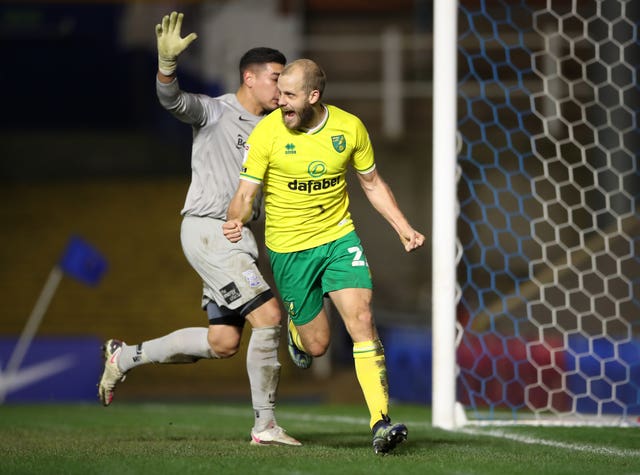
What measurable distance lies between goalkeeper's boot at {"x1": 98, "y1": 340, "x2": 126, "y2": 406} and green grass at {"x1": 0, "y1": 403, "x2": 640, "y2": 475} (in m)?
0.26

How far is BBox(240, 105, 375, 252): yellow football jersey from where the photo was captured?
5.83m

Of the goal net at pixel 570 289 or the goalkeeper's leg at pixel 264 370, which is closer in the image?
the goalkeeper's leg at pixel 264 370

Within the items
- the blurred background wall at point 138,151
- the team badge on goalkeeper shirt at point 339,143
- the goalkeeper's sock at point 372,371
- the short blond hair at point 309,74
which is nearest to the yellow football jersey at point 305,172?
the team badge on goalkeeper shirt at point 339,143

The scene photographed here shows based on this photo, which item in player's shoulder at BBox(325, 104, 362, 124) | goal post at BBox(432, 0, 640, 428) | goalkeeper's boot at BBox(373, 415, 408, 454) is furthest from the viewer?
goal post at BBox(432, 0, 640, 428)

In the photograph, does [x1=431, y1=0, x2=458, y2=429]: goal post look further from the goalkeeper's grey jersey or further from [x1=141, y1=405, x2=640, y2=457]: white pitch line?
the goalkeeper's grey jersey

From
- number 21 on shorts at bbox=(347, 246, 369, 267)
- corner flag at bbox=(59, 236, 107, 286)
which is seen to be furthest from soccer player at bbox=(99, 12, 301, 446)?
corner flag at bbox=(59, 236, 107, 286)

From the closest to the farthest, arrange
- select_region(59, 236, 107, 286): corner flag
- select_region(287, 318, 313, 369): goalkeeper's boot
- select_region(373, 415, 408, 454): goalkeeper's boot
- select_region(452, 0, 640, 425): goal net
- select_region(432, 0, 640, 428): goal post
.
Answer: select_region(373, 415, 408, 454): goalkeeper's boot, select_region(287, 318, 313, 369): goalkeeper's boot, select_region(432, 0, 640, 428): goal post, select_region(452, 0, 640, 425): goal net, select_region(59, 236, 107, 286): corner flag

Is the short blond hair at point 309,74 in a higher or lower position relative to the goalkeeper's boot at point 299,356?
higher

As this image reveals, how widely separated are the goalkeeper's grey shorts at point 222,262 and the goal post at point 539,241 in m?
1.71

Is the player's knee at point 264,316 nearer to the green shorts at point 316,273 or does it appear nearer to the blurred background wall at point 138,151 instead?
the green shorts at point 316,273

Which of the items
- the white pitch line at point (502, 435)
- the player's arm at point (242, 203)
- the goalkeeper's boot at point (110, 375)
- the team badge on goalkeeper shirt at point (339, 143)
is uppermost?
the team badge on goalkeeper shirt at point (339, 143)

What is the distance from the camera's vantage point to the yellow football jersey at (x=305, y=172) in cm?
583

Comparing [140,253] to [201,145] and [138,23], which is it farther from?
[201,145]

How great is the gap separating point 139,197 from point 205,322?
8.77 ft
